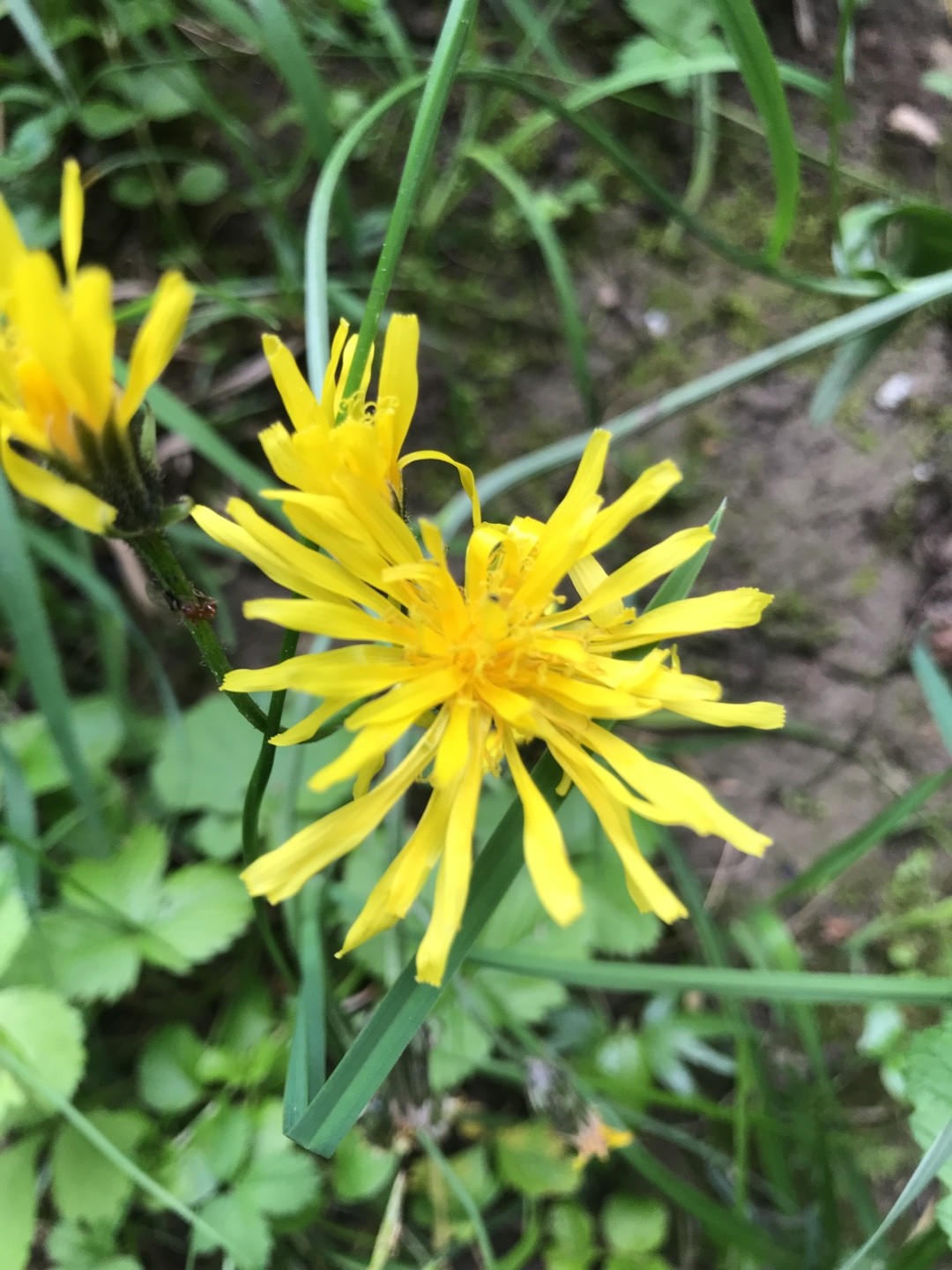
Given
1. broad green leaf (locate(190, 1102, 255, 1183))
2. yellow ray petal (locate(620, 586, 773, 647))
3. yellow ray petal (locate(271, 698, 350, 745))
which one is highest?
yellow ray petal (locate(271, 698, 350, 745))

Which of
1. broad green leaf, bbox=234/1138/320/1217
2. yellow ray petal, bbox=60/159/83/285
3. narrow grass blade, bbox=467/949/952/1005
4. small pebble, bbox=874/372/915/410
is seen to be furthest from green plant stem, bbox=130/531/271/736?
small pebble, bbox=874/372/915/410

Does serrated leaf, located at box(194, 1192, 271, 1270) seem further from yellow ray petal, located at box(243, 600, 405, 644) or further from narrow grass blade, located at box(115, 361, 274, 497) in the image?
narrow grass blade, located at box(115, 361, 274, 497)

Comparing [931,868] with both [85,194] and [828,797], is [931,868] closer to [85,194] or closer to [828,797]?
[828,797]

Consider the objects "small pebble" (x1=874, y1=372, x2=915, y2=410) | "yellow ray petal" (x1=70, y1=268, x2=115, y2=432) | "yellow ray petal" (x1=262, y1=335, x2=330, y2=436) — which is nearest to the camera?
"yellow ray petal" (x1=70, y1=268, x2=115, y2=432)

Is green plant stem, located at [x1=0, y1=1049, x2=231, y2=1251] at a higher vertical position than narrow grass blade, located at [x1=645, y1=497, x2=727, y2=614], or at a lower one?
lower

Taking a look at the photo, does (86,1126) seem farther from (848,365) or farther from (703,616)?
(848,365)

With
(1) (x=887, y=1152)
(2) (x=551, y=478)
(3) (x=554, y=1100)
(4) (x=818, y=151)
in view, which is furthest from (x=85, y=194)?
(1) (x=887, y=1152)

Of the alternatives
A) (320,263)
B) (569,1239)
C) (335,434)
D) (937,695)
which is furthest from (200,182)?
(569,1239)
